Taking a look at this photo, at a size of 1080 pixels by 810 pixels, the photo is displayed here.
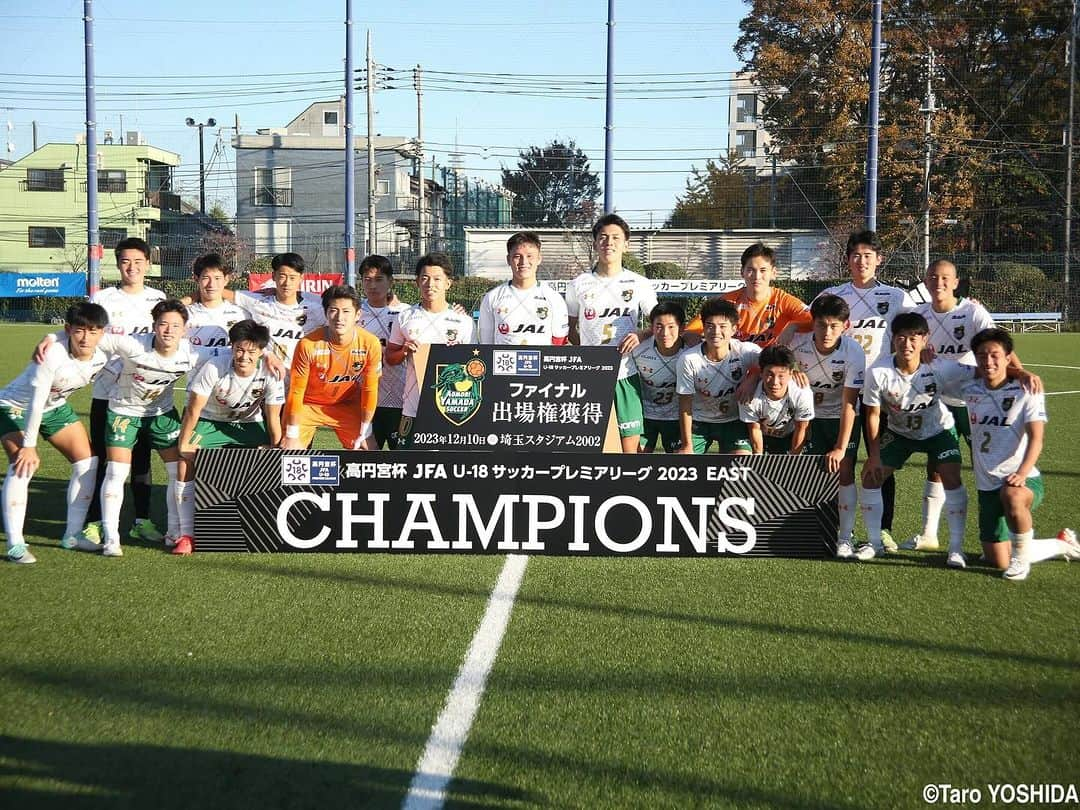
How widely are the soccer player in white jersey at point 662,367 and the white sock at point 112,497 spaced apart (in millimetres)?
3291

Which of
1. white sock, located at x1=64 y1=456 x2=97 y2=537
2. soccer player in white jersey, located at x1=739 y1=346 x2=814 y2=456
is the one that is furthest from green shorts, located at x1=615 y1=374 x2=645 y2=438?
white sock, located at x1=64 y1=456 x2=97 y2=537

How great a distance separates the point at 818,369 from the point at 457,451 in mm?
2310

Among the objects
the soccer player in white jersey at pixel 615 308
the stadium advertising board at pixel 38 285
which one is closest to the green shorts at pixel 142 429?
the soccer player in white jersey at pixel 615 308


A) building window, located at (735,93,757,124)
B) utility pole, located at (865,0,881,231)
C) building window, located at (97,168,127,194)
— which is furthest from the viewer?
building window, located at (735,93,757,124)

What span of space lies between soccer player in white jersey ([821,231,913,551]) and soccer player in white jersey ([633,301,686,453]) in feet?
3.39

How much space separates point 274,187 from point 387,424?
143ft

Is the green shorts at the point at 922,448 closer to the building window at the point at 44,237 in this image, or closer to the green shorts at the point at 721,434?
the green shorts at the point at 721,434

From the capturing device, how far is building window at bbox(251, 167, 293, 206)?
4762cm

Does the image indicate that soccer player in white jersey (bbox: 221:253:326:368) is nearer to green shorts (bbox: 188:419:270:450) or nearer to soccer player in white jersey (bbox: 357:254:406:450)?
soccer player in white jersey (bbox: 357:254:406:450)

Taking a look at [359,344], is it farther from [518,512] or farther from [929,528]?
[929,528]

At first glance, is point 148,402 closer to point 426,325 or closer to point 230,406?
point 230,406

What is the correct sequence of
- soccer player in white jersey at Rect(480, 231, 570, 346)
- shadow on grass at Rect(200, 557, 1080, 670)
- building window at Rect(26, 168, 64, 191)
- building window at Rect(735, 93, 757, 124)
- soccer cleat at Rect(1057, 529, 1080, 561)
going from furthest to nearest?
building window at Rect(735, 93, 757, 124), building window at Rect(26, 168, 64, 191), soccer player in white jersey at Rect(480, 231, 570, 346), soccer cleat at Rect(1057, 529, 1080, 561), shadow on grass at Rect(200, 557, 1080, 670)

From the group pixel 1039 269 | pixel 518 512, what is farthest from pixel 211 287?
pixel 1039 269

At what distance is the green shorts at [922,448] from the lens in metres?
6.05
